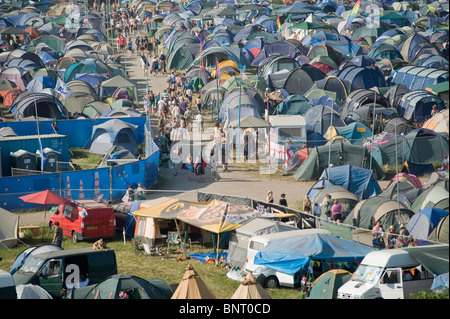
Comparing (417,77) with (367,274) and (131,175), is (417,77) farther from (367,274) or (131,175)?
(367,274)

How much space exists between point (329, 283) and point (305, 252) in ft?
4.85

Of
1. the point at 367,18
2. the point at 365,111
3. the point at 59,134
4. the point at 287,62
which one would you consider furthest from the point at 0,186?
the point at 367,18

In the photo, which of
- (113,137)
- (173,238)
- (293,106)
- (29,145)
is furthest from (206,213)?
(293,106)

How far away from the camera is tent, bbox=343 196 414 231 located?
20.2 metres

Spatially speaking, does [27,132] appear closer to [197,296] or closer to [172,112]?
[172,112]

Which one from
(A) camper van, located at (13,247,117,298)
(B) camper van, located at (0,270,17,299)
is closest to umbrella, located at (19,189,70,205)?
(A) camper van, located at (13,247,117,298)

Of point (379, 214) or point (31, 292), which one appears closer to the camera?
point (31, 292)

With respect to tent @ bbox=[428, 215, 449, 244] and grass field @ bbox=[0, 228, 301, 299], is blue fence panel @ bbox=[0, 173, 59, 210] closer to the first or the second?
grass field @ bbox=[0, 228, 301, 299]

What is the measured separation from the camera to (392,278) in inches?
601

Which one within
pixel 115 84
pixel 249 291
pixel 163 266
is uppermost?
pixel 115 84

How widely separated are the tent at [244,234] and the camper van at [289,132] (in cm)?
978

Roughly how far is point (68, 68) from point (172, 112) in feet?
30.4

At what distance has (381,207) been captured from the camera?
806 inches

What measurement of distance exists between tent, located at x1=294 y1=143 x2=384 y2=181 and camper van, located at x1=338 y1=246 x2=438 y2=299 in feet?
36.0
